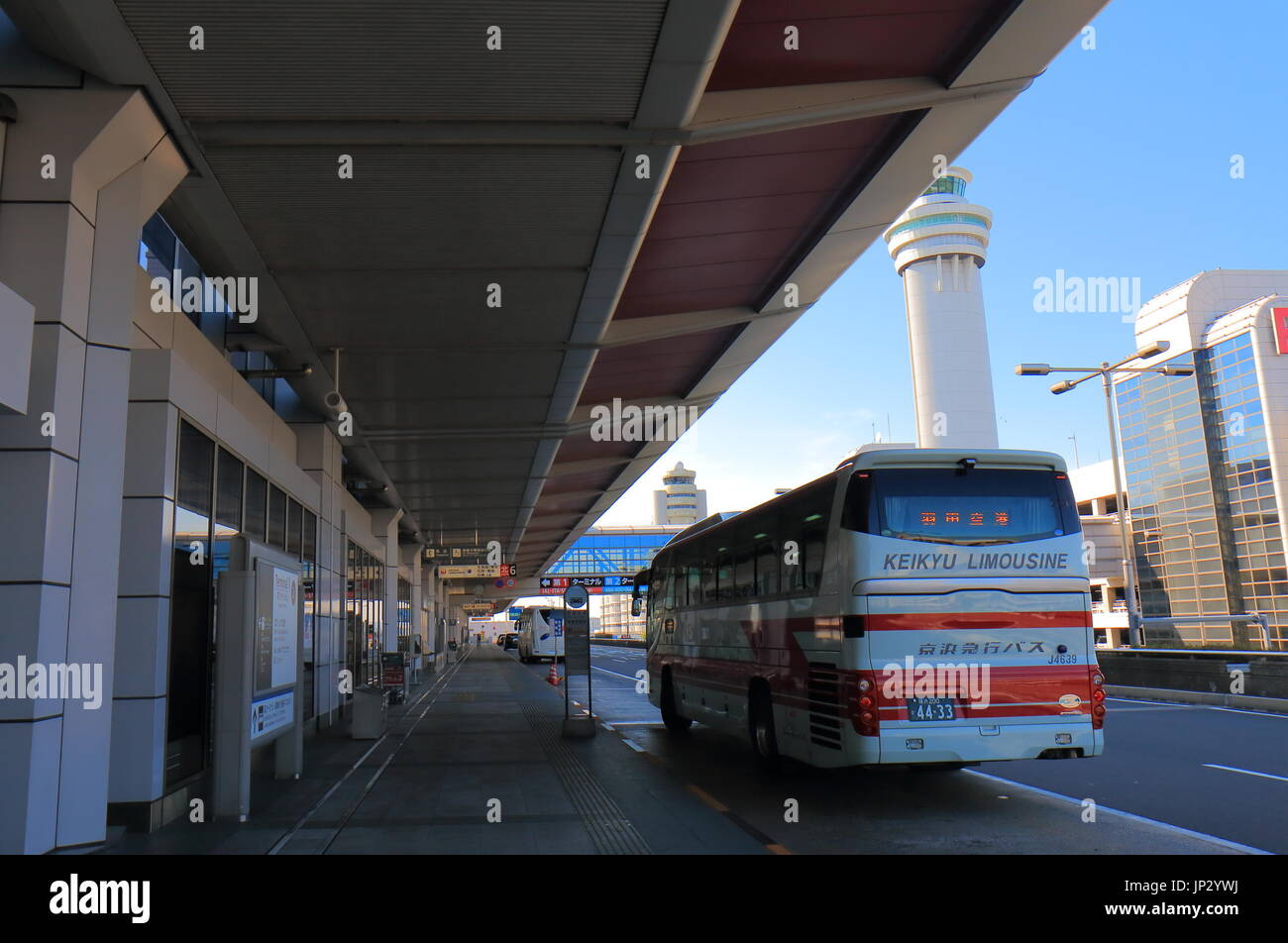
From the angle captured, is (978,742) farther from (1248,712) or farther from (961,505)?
(1248,712)

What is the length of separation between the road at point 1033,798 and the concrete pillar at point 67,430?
209 inches

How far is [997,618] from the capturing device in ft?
29.2

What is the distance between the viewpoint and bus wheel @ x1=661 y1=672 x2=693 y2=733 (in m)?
16.4

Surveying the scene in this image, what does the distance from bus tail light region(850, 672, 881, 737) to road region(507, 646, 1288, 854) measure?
0.83 metres

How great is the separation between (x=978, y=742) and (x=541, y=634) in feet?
144

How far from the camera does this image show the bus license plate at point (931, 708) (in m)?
8.61

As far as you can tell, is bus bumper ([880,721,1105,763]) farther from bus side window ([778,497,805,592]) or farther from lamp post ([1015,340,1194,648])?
lamp post ([1015,340,1194,648])

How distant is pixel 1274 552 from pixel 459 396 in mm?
54549

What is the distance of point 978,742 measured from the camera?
8664mm

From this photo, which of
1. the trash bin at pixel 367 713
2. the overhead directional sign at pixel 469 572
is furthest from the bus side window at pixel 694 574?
the overhead directional sign at pixel 469 572

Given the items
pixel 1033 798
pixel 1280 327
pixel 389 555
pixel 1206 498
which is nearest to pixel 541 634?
pixel 389 555

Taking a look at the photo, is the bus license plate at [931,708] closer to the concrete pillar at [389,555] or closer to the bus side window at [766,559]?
the bus side window at [766,559]

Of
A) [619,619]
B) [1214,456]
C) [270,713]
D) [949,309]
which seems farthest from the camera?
[619,619]
